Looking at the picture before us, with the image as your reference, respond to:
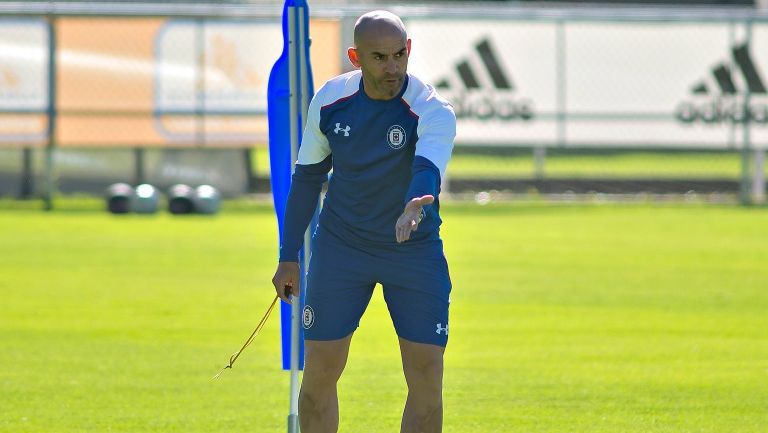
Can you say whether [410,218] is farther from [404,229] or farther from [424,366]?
[424,366]

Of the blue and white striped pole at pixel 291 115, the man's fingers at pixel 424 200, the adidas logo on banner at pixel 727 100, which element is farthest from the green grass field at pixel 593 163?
the man's fingers at pixel 424 200

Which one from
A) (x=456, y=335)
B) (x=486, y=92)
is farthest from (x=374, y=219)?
(x=486, y=92)

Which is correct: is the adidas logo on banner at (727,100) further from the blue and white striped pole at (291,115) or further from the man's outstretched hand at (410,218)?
the man's outstretched hand at (410,218)

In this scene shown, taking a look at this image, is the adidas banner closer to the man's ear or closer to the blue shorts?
the blue shorts

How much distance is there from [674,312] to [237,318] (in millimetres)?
3514

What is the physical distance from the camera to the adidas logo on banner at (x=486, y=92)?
83.8 ft

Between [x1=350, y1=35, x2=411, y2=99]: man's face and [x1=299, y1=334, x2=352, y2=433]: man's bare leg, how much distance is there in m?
1.04

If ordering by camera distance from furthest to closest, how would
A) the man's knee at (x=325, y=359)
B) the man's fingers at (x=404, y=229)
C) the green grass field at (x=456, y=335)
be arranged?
1. the green grass field at (x=456, y=335)
2. the man's knee at (x=325, y=359)
3. the man's fingers at (x=404, y=229)

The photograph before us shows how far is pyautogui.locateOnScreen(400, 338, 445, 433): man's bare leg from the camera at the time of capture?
20.4ft

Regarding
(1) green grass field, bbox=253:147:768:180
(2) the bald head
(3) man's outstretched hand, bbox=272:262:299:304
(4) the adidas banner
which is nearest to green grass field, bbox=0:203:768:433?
(3) man's outstretched hand, bbox=272:262:299:304

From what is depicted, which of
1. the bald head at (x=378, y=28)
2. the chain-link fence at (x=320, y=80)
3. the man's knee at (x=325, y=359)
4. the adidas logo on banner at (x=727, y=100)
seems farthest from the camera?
the adidas logo on banner at (x=727, y=100)

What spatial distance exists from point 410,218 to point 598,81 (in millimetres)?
20399

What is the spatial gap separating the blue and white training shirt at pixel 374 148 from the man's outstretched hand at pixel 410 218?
0.87 ft

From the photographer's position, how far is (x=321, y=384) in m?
6.37
